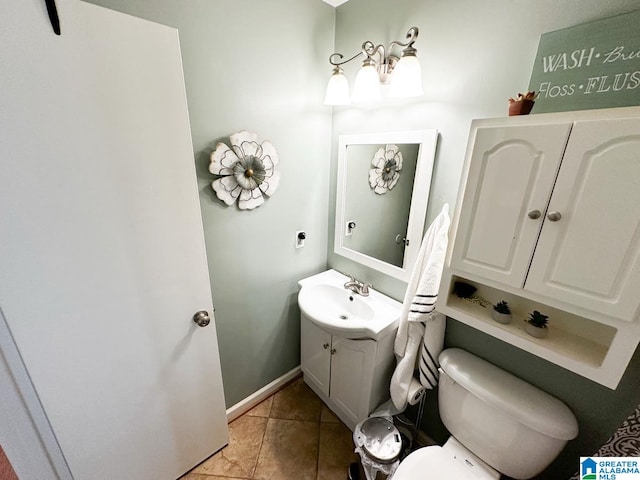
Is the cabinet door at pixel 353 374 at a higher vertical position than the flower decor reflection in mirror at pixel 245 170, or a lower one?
lower

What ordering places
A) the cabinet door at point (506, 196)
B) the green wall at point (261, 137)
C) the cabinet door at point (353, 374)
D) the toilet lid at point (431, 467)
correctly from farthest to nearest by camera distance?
the cabinet door at point (353, 374) < the green wall at point (261, 137) < the toilet lid at point (431, 467) < the cabinet door at point (506, 196)

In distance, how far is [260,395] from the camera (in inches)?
69.7

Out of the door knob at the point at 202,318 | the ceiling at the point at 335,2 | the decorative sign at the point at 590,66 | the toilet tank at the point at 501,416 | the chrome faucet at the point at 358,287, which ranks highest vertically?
the ceiling at the point at 335,2

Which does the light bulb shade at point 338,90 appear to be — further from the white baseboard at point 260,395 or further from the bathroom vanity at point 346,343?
the white baseboard at point 260,395

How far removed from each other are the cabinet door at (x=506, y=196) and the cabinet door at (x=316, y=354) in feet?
3.15

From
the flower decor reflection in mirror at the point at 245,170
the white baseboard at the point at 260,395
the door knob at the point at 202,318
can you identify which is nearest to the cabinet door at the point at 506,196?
the flower decor reflection in mirror at the point at 245,170

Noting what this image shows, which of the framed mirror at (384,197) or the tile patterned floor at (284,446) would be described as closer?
the framed mirror at (384,197)

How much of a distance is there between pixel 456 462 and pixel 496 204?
105 centimetres

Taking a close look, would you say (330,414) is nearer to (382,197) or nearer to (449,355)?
(449,355)

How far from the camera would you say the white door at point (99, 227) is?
2.26ft

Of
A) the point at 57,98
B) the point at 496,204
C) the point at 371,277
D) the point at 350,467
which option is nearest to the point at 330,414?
the point at 350,467

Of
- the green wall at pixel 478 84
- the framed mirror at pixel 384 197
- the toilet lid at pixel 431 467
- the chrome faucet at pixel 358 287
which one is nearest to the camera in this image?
the green wall at pixel 478 84

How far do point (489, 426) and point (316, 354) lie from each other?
0.96 m

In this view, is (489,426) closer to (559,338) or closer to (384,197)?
(559,338)
